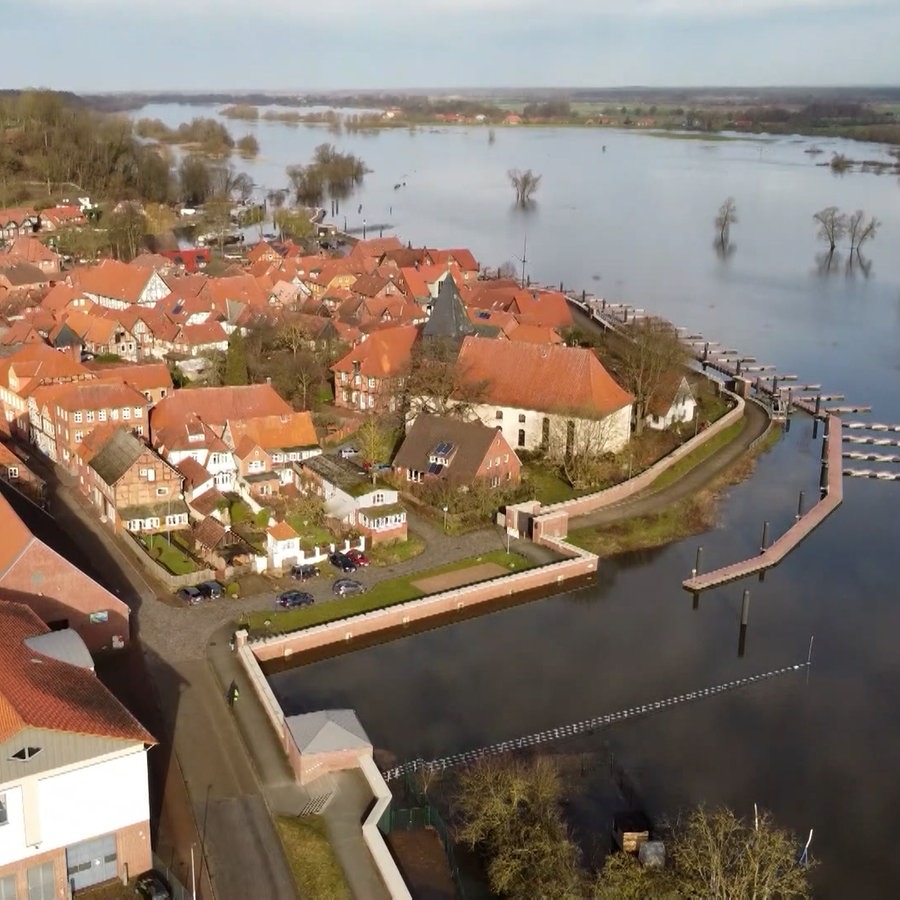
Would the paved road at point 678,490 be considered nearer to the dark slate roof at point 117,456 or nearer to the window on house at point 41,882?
the dark slate roof at point 117,456

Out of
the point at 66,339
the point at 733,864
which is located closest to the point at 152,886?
the point at 733,864

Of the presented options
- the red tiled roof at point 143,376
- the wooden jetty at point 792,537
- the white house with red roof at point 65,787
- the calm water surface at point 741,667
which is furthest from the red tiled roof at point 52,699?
the red tiled roof at point 143,376

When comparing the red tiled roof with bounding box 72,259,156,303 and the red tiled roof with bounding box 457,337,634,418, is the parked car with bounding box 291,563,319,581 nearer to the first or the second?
the red tiled roof with bounding box 457,337,634,418

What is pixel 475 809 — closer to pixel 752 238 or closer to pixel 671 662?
pixel 671 662

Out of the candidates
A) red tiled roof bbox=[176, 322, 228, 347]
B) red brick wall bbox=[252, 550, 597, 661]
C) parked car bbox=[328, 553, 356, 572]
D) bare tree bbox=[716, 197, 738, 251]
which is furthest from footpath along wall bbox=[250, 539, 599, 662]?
bare tree bbox=[716, 197, 738, 251]

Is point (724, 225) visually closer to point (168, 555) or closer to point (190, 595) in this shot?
point (168, 555)

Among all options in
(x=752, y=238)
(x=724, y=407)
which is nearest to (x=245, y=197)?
(x=752, y=238)
